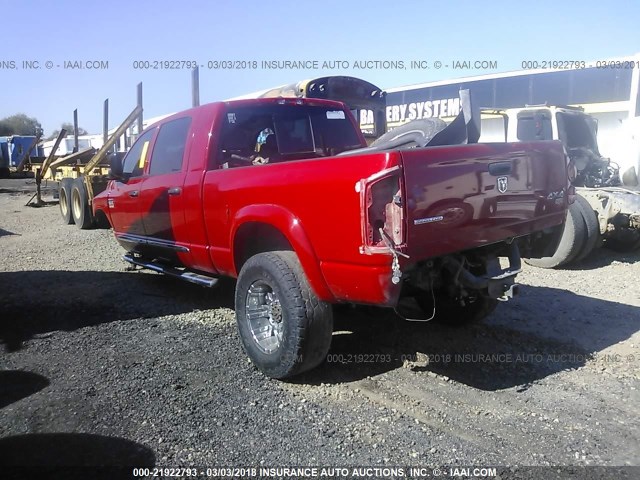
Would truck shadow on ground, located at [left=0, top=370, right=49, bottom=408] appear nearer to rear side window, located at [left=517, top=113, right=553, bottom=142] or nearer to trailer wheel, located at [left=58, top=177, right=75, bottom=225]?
rear side window, located at [left=517, top=113, right=553, bottom=142]

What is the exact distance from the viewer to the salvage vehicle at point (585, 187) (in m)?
6.97

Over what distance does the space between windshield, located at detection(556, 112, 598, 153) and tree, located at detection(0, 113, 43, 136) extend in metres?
70.7

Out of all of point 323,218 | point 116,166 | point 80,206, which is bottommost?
point 80,206

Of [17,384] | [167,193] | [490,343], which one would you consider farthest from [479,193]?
[17,384]

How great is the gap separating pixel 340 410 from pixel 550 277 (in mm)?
4374

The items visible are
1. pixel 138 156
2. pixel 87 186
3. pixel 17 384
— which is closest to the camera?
pixel 17 384

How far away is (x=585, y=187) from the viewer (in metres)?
8.66

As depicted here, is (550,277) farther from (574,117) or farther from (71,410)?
(71,410)

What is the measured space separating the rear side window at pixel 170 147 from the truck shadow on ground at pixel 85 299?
48.9 inches

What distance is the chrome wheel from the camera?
12.5 ft

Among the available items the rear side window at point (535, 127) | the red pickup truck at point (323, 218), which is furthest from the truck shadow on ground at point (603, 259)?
the red pickup truck at point (323, 218)

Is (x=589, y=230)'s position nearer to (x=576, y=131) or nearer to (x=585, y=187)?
(x=585, y=187)

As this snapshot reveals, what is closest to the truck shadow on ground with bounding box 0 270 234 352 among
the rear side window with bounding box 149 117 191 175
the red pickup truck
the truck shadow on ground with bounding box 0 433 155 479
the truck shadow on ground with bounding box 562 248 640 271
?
the red pickup truck

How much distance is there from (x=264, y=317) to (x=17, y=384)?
1.77m
